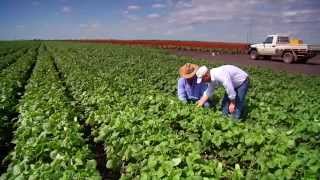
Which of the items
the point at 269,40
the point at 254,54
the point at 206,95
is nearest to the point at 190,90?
the point at 206,95

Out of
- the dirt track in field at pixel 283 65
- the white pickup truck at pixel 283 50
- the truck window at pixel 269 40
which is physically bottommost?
the dirt track in field at pixel 283 65

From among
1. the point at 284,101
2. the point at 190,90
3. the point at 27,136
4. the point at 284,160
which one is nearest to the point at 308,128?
the point at 284,160

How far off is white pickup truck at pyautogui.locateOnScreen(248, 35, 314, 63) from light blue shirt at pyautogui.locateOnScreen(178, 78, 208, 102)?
20.8 meters

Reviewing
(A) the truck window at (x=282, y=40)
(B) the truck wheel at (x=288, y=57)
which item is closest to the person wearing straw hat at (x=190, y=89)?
(B) the truck wheel at (x=288, y=57)

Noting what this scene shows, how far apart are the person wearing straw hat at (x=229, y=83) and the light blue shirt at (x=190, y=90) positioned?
36 cm

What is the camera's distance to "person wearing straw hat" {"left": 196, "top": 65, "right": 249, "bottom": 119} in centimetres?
687

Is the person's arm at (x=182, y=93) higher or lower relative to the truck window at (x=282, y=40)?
lower

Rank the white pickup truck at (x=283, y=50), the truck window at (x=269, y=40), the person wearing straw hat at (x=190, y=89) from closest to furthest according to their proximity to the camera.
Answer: the person wearing straw hat at (x=190, y=89)
the white pickup truck at (x=283, y=50)
the truck window at (x=269, y=40)

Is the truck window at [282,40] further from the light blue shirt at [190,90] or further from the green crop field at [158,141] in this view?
the light blue shirt at [190,90]

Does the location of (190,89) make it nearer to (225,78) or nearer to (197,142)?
(225,78)

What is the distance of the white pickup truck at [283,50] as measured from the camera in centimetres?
2711

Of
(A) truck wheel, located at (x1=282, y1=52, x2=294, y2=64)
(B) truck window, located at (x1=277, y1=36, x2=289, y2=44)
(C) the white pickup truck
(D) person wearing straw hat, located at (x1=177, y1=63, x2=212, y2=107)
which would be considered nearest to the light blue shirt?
(D) person wearing straw hat, located at (x1=177, y1=63, x2=212, y2=107)

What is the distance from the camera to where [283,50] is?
27859 mm

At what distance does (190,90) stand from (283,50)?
21.5 m
